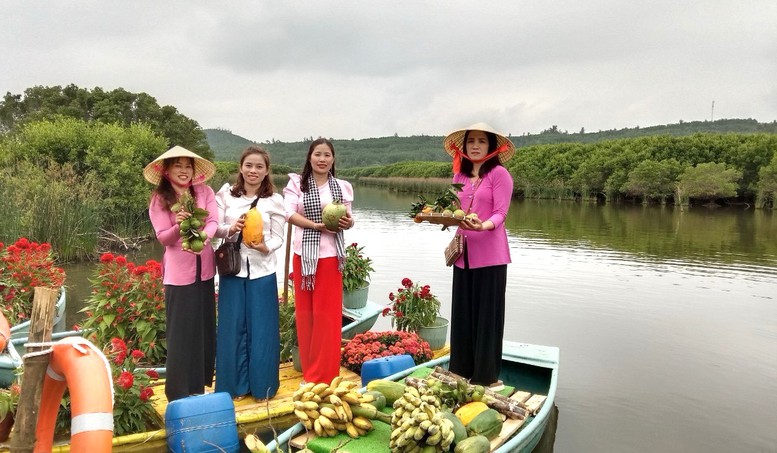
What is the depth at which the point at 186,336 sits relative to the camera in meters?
4.12

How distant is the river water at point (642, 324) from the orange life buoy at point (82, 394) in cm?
419

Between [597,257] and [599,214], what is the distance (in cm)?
1640

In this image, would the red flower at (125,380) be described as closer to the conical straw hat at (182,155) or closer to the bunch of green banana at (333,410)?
the bunch of green banana at (333,410)

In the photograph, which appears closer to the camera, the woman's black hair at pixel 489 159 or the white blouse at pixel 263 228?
the white blouse at pixel 263 228

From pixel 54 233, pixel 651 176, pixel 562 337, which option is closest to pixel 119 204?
pixel 54 233

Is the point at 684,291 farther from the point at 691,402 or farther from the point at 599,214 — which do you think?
the point at 599,214

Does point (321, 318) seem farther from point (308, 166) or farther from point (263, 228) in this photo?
point (308, 166)

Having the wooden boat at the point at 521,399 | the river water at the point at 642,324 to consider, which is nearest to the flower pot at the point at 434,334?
the wooden boat at the point at 521,399

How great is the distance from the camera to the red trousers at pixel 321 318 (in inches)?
181

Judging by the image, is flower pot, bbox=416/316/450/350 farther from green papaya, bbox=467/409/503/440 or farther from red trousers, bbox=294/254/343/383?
green papaya, bbox=467/409/503/440

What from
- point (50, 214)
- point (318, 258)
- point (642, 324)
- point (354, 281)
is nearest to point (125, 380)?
point (318, 258)

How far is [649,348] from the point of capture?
8.23 metres

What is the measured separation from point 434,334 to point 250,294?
2671 mm

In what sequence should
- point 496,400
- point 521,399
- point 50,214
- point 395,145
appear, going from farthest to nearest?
point 395,145 → point 50,214 → point 521,399 → point 496,400
